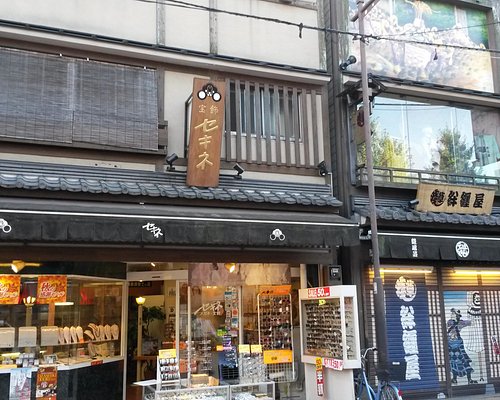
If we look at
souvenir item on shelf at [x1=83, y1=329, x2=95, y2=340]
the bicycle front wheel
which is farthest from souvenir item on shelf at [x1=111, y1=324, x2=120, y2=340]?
the bicycle front wheel

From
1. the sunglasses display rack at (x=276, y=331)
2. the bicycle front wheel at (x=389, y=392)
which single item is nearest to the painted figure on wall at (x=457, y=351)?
the bicycle front wheel at (x=389, y=392)

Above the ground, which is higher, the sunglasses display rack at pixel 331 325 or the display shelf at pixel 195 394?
the sunglasses display rack at pixel 331 325

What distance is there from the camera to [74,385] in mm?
10336

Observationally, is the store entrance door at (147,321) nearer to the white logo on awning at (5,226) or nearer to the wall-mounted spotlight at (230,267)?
the wall-mounted spotlight at (230,267)

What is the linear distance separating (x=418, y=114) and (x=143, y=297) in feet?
27.6

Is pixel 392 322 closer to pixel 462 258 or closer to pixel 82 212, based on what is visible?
pixel 462 258

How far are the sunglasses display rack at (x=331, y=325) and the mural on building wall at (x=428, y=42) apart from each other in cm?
572

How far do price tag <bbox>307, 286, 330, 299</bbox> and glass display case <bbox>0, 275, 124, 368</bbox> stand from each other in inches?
161

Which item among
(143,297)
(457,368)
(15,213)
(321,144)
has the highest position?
(321,144)

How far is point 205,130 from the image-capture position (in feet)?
34.2

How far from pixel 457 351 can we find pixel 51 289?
30.4 feet

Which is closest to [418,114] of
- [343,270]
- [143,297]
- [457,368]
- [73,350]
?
[343,270]

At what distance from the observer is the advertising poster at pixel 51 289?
10289mm

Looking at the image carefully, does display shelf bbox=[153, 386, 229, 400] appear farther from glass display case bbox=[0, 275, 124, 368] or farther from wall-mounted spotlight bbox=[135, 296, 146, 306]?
wall-mounted spotlight bbox=[135, 296, 146, 306]
